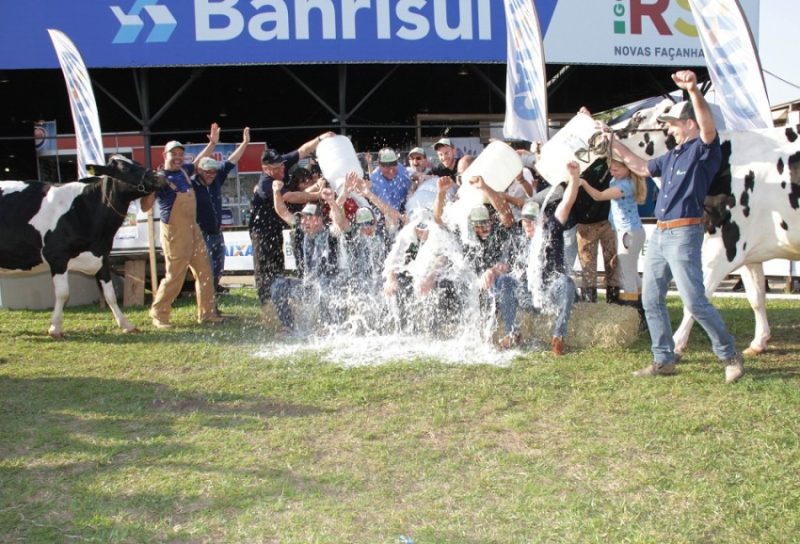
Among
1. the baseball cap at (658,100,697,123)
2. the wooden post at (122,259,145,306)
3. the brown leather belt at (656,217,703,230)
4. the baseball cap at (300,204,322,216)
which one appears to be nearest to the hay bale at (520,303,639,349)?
the brown leather belt at (656,217,703,230)

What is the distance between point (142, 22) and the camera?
13.0 m

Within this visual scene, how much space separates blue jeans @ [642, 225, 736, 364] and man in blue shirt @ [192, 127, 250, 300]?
4818 mm

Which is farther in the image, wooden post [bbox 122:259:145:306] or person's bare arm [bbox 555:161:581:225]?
wooden post [bbox 122:259:145:306]

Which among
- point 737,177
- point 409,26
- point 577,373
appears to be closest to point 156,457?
point 577,373

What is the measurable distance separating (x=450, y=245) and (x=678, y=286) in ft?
6.62

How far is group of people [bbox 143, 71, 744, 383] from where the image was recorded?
4.95 metres

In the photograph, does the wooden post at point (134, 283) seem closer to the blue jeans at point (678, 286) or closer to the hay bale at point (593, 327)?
the hay bale at point (593, 327)

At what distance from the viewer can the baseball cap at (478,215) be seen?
5.68m

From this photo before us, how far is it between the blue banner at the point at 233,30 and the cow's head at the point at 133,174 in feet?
21.2

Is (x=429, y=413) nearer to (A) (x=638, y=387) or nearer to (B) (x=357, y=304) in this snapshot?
(A) (x=638, y=387)

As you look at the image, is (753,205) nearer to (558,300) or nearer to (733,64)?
(558,300)

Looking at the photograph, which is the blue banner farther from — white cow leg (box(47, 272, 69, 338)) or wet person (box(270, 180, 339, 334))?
wet person (box(270, 180, 339, 334))

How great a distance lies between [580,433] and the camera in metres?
3.90

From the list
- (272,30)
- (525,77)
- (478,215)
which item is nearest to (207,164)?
(478,215)
